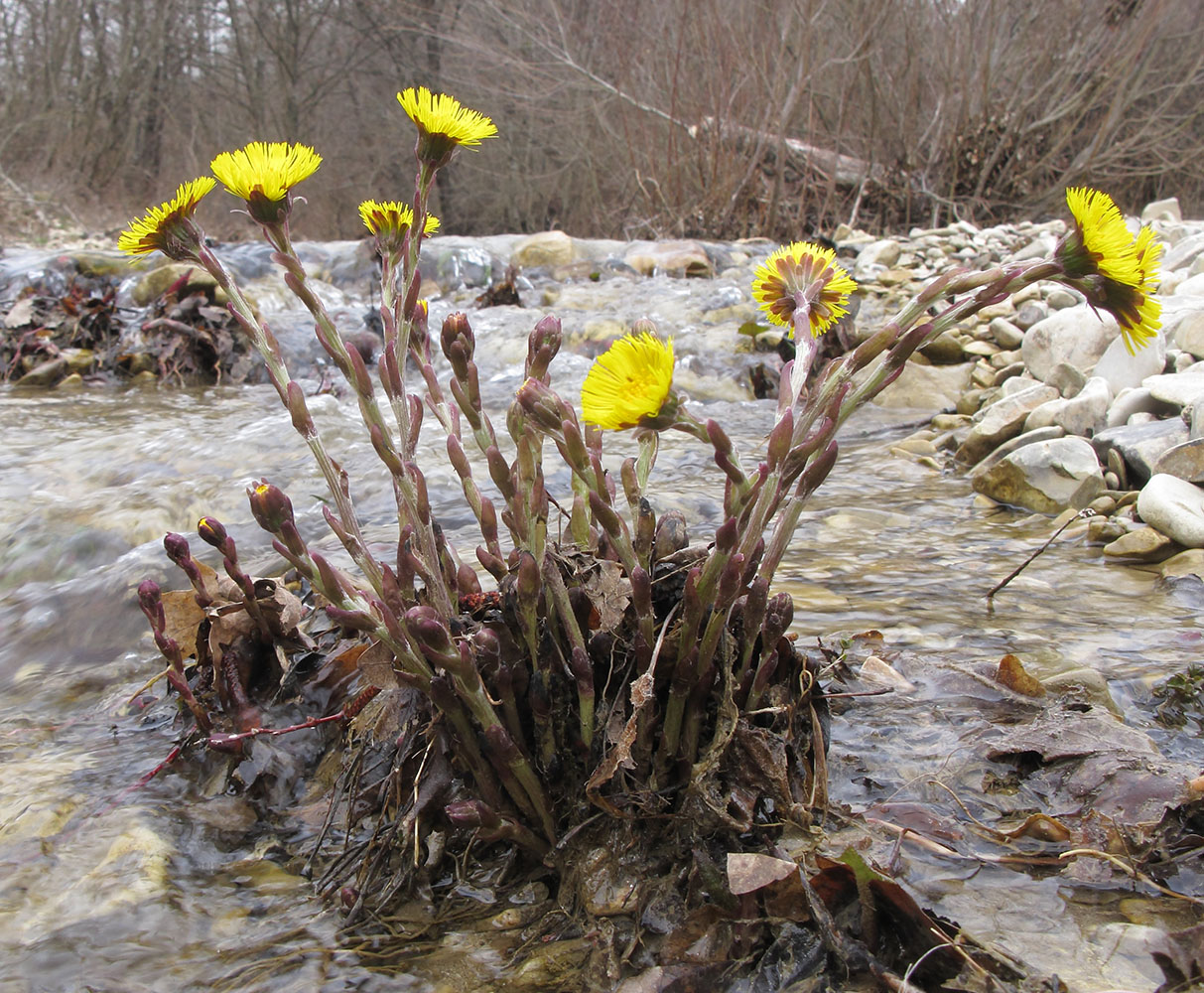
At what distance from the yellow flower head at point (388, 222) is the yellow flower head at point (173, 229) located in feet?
0.69

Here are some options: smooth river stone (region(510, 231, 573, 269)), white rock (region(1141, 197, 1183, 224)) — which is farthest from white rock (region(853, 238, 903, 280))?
smooth river stone (region(510, 231, 573, 269))

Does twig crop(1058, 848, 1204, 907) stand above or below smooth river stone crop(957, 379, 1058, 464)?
below

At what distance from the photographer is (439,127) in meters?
1.19

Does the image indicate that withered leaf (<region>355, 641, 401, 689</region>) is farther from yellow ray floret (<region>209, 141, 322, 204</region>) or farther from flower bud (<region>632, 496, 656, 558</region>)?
yellow ray floret (<region>209, 141, 322, 204</region>)

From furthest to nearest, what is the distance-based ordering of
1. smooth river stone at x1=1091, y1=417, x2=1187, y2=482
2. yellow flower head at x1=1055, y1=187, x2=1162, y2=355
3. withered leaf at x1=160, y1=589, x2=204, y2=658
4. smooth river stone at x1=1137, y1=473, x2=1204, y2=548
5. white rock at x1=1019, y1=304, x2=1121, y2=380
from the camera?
white rock at x1=1019, y1=304, x2=1121, y2=380 < smooth river stone at x1=1091, y1=417, x2=1187, y2=482 < smooth river stone at x1=1137, y1=473, x2=1204, y2=548 < withered leaf at x1=160, y1=589, x2=204, y2=658 < yellow flower head at x1=1055, y1=187, x2=1162, y2=355

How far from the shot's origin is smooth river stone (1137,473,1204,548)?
239 centimetres

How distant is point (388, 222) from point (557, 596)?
585 millimetres

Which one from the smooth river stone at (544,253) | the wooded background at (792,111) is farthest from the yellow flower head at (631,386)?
the wooded background at (792,111)

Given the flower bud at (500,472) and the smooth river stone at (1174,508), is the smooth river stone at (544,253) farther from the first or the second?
the flower bud at (500,472)

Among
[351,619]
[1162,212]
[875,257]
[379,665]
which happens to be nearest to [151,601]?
[379,665]

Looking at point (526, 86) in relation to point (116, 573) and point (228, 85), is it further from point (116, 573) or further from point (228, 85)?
point (116, 573)

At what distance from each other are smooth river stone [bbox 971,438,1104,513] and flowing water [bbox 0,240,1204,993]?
106 mm

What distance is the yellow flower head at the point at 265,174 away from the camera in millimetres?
1098

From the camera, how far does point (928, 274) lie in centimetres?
828
